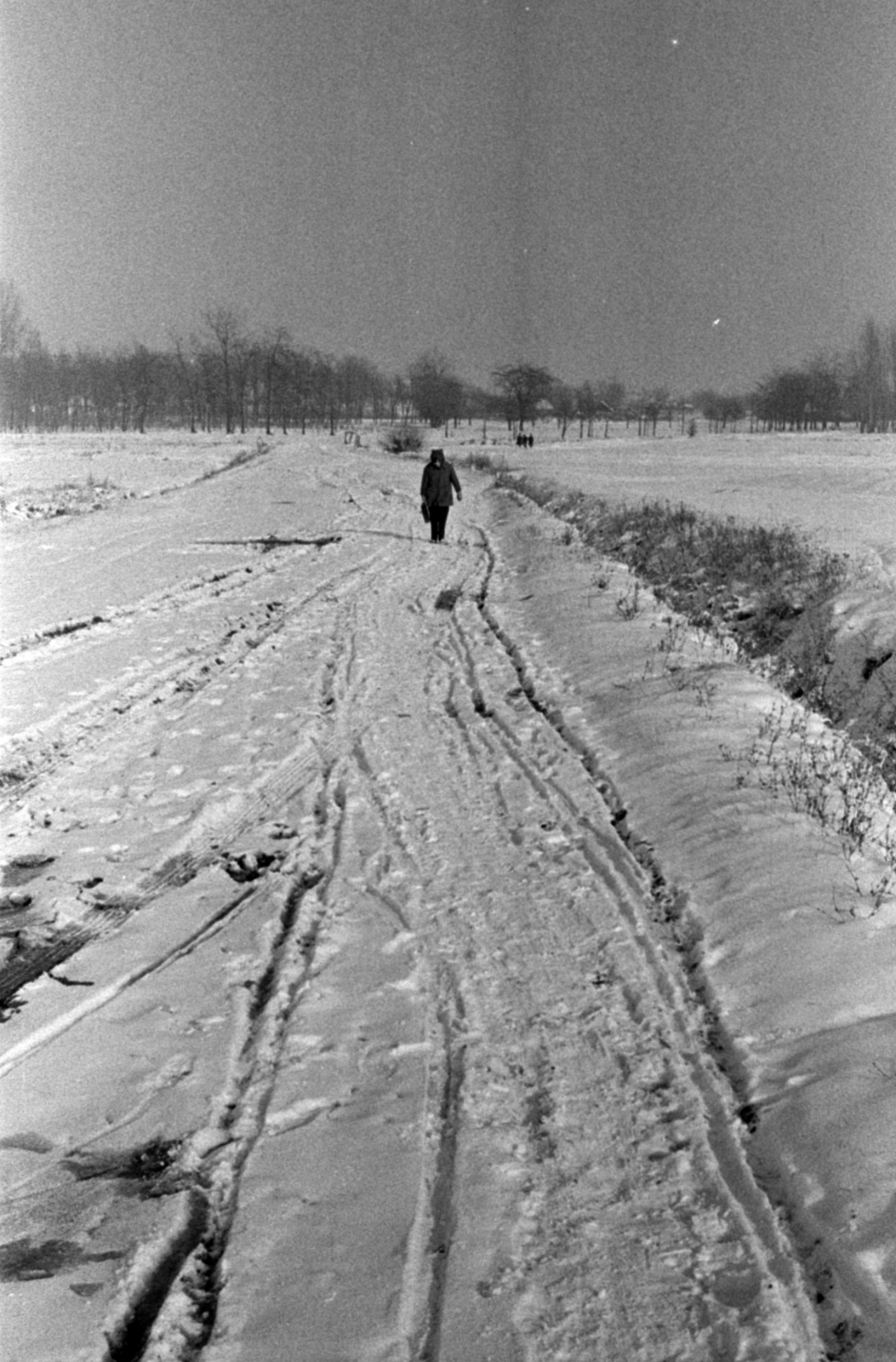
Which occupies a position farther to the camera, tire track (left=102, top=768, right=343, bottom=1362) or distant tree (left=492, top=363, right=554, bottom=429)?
distant tree (left=492, top=363, right=554, bottom=429)

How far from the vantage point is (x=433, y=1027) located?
3.75 meters

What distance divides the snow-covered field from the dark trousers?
10.3 metres

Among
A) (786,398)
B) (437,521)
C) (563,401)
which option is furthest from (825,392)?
(437,521)

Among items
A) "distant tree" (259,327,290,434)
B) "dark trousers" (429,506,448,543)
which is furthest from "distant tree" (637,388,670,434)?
"dark trousers" (429,506,448,543)

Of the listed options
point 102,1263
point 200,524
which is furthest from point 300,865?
point 200,524

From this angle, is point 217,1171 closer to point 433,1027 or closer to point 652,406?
point 433,1027

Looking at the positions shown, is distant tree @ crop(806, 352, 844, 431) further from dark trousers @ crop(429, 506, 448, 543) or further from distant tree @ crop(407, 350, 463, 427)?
dark trousers @ crop(429, 506, 448, 543)

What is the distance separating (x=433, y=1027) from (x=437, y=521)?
15.9 metres

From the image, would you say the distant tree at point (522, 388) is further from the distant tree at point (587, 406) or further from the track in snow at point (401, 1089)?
the track in snow at point (401, 1089)

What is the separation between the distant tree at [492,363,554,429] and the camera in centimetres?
10994

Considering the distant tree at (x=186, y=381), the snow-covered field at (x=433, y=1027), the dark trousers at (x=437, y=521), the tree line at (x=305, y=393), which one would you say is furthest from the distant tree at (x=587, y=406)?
the snow-covered field at (x=433, y=1027)

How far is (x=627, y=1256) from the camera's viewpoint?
2.69 m

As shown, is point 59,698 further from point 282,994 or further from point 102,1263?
point 102,1263

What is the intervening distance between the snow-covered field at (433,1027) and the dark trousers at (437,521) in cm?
1026
